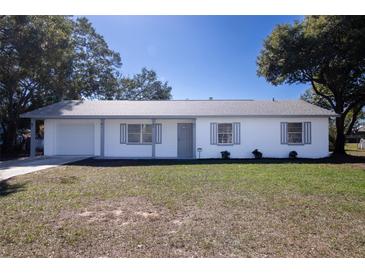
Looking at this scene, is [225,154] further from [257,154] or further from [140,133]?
[140,133]

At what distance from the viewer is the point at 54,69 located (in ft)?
70.1

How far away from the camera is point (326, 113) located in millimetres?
15391

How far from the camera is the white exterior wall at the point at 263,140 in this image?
15484mm

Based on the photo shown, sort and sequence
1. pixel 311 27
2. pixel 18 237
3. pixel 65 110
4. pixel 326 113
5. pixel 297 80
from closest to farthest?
1. pixel 18 237
2. pixel 326 113
3. pixel 65 110
4. pixel 311 27
5. pixel 297 80

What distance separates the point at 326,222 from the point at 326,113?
1257 cm

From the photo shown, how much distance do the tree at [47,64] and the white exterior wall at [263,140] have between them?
34.4 feet

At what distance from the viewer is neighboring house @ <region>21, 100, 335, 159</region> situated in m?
15.5

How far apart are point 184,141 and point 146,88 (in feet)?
85.4

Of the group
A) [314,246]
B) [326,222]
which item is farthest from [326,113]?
[314,246]

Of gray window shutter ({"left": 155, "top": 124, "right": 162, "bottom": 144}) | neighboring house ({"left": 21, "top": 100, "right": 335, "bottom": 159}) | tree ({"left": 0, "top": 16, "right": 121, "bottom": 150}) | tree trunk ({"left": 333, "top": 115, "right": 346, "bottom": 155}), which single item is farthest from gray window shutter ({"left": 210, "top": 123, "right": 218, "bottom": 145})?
tree ({"left": 0, "top": 16, "right": 121, "bottom": 150})

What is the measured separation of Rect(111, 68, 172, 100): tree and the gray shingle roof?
19.9m

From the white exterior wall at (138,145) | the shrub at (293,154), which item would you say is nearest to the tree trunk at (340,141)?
the shrub at (293,154)

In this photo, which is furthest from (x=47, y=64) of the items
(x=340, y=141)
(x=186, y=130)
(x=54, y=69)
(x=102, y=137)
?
(x=340, y=141)
